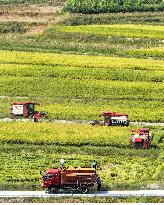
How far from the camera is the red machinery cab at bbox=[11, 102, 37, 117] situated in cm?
4412

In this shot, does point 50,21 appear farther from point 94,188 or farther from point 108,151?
point 94,188

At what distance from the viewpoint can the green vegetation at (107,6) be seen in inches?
3059

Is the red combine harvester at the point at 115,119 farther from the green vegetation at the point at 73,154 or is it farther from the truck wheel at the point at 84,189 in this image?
the truck wheel at the point at 84,189

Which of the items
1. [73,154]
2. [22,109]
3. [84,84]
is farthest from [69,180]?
[84,84]

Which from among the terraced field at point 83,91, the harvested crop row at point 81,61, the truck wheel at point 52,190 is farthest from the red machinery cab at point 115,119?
the harvested crop row at point 81,61

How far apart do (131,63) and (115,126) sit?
15457 mm

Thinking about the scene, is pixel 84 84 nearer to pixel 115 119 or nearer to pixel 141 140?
pixel 115 119

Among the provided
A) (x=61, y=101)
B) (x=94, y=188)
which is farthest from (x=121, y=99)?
(x=94, y=188)

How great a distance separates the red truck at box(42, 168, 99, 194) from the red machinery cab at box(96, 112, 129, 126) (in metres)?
10.6

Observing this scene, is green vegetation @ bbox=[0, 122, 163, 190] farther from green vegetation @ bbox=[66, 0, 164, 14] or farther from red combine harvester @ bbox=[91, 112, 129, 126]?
green vegetation @ bbox=[66, 0, 164, 14]

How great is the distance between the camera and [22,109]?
44.1 metres

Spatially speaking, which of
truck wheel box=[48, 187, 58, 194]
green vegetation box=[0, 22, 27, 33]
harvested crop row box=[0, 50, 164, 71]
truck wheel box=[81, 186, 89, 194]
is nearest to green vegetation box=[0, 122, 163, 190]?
truck wheel box=[48, 187, 58, 194]

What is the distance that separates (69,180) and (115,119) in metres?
11.2

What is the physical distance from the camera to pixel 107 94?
4906 centimetres
